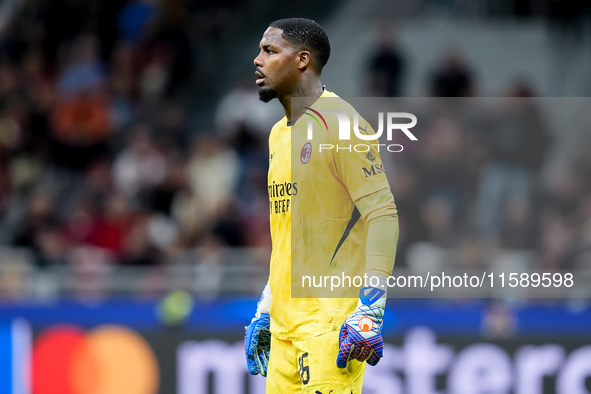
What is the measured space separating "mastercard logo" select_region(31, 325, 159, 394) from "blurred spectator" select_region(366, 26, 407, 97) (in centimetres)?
447

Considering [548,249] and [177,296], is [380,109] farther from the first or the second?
[177,296]

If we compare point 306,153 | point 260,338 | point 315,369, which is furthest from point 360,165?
point 260,338

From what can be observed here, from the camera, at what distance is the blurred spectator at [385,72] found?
36.8ft

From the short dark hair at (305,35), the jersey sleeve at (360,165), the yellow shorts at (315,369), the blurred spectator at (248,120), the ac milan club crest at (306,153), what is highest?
the blurred spectator at (248,120)

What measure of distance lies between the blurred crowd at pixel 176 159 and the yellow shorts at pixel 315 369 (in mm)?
5516

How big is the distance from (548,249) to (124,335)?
431 centimetres

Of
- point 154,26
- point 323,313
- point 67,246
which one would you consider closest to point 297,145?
point 323,313

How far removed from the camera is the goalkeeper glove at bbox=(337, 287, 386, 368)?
380 cm

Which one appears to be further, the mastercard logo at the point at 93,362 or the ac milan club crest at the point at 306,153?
the mastercard logo at the point at 93,362

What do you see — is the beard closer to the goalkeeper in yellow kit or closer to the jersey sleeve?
the goalkeeper in yellow kit

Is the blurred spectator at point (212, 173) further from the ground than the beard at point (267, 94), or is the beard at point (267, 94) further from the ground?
the blurred spectator at point (212, 173)

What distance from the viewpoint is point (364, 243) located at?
424cm

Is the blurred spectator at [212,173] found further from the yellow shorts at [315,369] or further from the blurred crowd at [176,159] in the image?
the yellow shorts at [315,369]

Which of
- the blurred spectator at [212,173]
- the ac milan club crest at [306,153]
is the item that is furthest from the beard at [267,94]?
the blurred spectator at [212,173]
